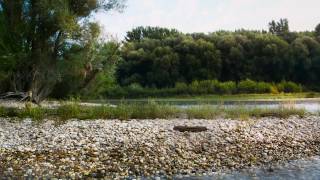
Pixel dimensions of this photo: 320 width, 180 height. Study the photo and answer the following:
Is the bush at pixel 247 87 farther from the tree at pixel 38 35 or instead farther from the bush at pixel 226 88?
the tree at pixel 38 35

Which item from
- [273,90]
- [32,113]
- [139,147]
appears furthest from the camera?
[273,90]

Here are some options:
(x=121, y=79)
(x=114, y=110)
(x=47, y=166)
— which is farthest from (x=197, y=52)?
(x=47, y=166)

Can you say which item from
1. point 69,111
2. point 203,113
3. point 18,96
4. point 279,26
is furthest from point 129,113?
point 279,26

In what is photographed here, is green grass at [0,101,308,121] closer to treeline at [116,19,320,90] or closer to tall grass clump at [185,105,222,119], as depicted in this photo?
tall grass clump at [185,105,222,119]

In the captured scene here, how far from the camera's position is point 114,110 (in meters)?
21.4

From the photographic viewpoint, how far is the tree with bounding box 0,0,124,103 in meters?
27.6

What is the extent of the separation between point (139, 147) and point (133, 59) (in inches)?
2381

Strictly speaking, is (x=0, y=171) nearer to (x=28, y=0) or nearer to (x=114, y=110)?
(x=114, y=110)

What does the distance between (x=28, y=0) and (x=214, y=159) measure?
723 inches

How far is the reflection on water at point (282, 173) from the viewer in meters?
12.5

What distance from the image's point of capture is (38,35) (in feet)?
93.2

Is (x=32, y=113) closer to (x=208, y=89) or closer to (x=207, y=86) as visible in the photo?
(x=208, y=89)

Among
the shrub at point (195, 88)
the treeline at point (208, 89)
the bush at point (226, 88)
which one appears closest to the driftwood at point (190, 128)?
the treeline at point (208, 89)

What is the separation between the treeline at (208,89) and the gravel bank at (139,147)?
136 feet
